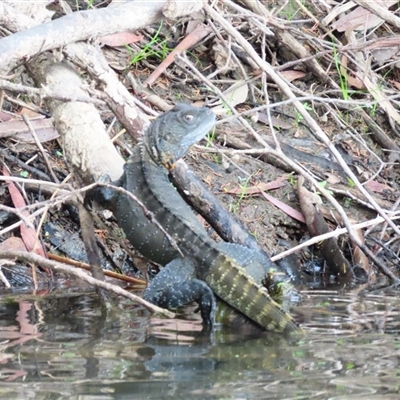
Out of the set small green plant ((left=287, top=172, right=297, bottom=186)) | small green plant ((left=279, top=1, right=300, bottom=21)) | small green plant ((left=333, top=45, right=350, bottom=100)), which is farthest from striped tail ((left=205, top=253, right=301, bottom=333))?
small green plant ((left=279, top=1, right=300, bottom=21))

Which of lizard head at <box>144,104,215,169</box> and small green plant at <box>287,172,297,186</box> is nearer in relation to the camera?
lizard head at <box>144,104,215,169</box>

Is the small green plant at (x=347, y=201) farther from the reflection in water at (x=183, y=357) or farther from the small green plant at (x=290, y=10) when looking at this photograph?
the reflection in water at (x=183, y=357)

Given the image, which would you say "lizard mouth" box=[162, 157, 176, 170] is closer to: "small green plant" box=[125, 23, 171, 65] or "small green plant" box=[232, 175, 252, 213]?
"small green plant" box=[232, 175, 252, 213]

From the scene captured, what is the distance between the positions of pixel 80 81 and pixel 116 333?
1.68m

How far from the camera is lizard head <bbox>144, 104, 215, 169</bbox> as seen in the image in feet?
14.9

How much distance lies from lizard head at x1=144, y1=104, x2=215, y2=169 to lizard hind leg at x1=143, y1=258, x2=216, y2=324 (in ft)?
2.11

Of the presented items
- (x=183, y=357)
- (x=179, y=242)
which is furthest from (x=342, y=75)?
(x=183, y=357)

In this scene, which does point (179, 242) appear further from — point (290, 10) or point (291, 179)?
point (290, 10)

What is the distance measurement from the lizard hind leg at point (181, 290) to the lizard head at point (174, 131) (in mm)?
644

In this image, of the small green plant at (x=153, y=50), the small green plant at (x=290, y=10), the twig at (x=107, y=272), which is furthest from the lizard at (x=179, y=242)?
the small green plant at (x=290, y=10)

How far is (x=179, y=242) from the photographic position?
14.0 feet

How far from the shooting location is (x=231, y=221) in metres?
5.23

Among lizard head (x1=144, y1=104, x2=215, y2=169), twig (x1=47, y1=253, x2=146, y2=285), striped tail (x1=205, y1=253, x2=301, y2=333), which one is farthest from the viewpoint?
twig (x1=47, y1=253, x2=146, y2=285)

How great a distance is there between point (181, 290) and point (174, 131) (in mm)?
951
